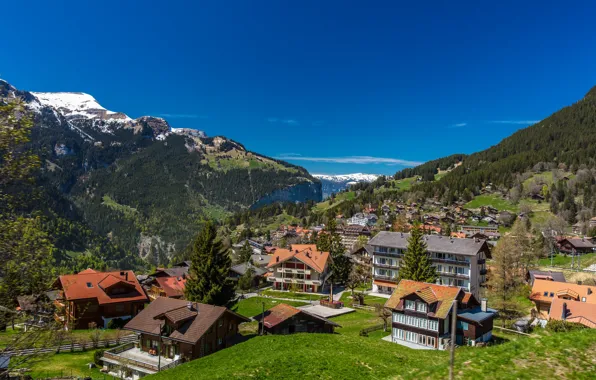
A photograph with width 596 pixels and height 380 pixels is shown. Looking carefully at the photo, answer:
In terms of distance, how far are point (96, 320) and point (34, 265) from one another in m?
50.9

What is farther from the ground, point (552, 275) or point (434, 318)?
point (552, 275)

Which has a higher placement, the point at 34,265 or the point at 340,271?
the point at 34,265

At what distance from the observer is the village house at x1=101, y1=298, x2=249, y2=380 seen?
119 feet

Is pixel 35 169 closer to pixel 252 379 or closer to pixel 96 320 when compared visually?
pixel 252 379

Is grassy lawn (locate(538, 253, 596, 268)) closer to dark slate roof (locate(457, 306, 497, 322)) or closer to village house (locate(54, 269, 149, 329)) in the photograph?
dark slate roof (locate(457, 306, 497, 322))

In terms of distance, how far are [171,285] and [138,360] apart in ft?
140

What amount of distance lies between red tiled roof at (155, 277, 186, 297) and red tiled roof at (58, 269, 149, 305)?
12707 mm

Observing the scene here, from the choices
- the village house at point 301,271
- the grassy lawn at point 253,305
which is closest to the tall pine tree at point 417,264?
the grassy lawn at point 253,305

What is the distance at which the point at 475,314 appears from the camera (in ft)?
156

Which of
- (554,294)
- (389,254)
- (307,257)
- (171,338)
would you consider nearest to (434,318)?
(554,294)

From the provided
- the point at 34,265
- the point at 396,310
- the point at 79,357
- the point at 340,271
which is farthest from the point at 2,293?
the point at 340,271

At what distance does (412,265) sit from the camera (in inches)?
2596

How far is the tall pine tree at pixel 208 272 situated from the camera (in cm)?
4900

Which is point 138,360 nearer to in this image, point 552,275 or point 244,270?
point 244,270
